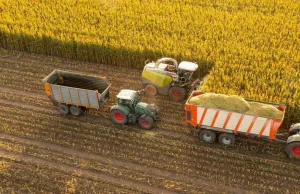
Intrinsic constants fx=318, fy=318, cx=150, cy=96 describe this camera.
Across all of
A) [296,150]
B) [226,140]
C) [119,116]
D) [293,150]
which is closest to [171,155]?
[226,140]

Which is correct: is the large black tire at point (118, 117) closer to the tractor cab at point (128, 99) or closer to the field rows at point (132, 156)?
the field rows at point (132, 156)

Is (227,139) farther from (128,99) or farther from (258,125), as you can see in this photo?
(128,99)

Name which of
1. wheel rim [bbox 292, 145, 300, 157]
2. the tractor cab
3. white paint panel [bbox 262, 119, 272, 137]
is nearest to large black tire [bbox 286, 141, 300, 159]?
wheel rim [bbox 292, 145, 300, 157]

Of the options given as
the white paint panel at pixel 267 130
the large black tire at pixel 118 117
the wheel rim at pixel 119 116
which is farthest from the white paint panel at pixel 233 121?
the wheel rim at pixel 119 116

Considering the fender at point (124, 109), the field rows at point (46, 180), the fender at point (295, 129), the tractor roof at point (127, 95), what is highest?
the tractor roof at point (127, 95)

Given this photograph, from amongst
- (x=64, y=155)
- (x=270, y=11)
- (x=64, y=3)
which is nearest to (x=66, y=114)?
(x=64, y=155)

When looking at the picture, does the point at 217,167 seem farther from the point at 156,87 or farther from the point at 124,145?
the point at 156,87
